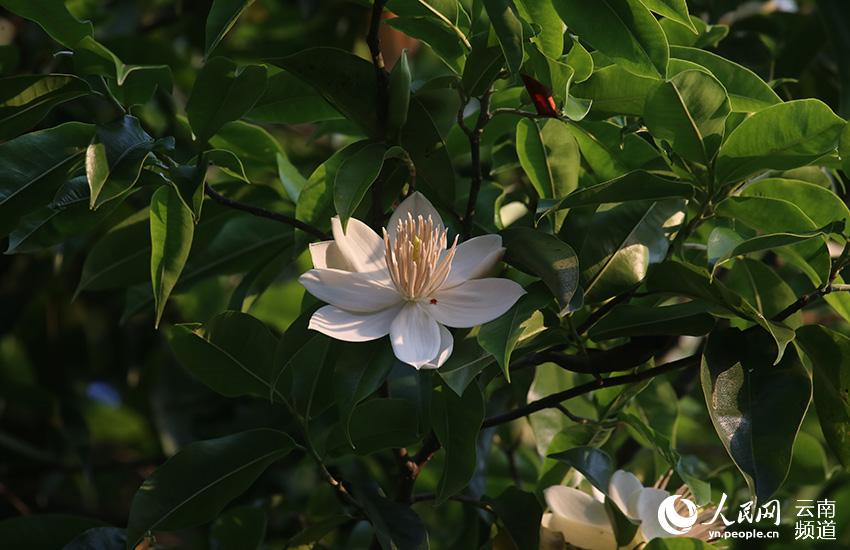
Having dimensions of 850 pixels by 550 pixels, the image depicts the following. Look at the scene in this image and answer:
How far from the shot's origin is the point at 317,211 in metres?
0.93

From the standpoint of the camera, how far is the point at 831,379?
0.85 metres

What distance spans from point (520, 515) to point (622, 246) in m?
0.27

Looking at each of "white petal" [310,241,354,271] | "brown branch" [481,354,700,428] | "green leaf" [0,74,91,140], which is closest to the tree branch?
"white petal" [310,241,354,271]

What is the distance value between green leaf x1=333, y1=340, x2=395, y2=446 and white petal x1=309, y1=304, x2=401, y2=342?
2cm

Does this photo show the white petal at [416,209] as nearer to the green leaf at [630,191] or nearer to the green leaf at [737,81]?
the green leaf at [630,191]

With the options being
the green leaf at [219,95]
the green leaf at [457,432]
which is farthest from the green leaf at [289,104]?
the green leaf at [457,432]

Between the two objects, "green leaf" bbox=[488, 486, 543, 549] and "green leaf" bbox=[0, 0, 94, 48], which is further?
"green leaf" bbox=[488, 486, 543, 549]

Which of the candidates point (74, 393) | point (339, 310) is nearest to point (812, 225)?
point (339, 310)

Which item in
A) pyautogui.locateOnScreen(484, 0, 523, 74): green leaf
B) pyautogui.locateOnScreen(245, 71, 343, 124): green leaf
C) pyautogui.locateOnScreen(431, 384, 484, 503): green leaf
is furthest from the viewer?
pyautogui.locateOnScreen(245, 71, 343, 124): green leaf

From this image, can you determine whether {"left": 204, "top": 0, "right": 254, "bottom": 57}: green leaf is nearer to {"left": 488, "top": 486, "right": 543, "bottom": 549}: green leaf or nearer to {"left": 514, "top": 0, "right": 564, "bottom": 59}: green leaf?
{"left": 514, "top": 0, "right": 564, "bottom": 59}: green leaf

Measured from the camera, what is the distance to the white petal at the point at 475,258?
0.86 metres

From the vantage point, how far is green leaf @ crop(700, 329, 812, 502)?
78cm

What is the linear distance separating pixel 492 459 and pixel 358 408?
57 centimetres

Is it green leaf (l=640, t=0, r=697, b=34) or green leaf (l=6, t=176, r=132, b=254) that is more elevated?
green leaf (l=640, t=0, r=697, b=34)
